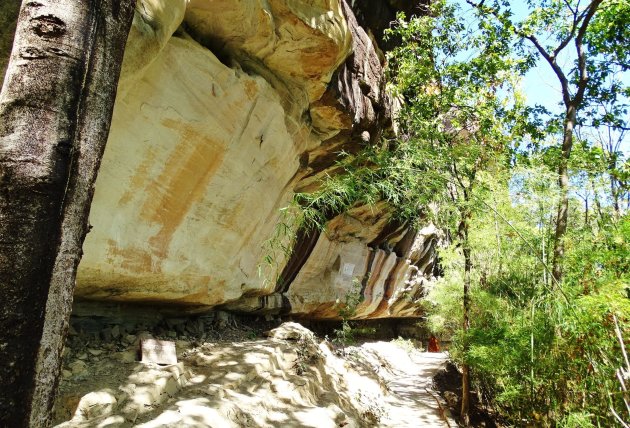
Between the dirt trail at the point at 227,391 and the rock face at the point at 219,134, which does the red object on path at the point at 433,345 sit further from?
the rock face at the point at 219,134

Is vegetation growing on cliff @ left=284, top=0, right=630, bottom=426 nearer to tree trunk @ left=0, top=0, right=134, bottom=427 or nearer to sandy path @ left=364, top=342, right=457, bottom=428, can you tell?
sandy path @ left=364, top=342, right=457, bottom=428

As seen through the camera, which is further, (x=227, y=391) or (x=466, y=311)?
(x=466, y=311)

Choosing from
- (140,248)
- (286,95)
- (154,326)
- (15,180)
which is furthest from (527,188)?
(15,180)

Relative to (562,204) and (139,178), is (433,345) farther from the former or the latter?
(139,178)

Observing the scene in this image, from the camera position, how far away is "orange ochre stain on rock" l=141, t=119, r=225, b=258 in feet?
14.0

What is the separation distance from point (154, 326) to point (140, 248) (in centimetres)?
148

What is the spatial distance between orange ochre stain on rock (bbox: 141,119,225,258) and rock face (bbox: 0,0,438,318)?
1 cm

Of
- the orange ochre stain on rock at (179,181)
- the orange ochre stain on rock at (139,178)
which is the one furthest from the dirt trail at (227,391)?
the orange ochre stain on rock at (139,178)

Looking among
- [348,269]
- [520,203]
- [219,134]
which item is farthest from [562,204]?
[348,269]

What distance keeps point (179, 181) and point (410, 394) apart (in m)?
7.10

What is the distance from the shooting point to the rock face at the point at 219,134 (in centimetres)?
388

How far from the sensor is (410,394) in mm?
9078

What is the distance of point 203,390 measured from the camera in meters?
3.62

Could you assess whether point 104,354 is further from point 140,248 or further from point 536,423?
point 536,423
